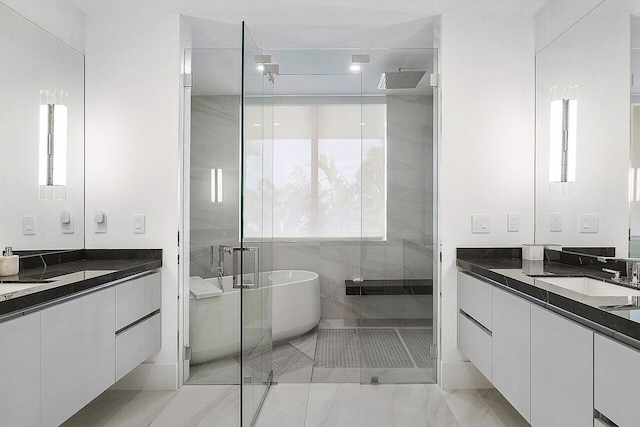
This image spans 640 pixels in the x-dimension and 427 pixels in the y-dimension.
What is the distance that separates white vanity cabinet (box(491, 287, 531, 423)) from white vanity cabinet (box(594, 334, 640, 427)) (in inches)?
20.7

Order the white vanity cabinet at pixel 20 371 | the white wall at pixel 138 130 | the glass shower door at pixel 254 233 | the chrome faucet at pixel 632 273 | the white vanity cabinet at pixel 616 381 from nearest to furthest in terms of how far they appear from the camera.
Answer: the white vanity cabinet at pixel 616 381, the white vanity cabinet at pixel 20 371, the chrome faucet at pixel 632 273, the glass shower door at pixel 254 233, the white wall at pixel 138 130

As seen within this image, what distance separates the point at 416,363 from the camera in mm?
3117

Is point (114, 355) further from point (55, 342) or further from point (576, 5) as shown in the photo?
point (576, 5)

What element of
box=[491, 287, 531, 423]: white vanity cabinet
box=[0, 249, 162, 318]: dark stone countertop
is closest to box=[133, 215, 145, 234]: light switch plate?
box=[0, 249, 162, 318]: dark stone countertop

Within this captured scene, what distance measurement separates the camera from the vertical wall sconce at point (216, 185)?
2428 millimetres

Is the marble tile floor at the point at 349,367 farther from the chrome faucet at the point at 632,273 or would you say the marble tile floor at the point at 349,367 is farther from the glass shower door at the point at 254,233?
the chrome faucet at the point at 632,273

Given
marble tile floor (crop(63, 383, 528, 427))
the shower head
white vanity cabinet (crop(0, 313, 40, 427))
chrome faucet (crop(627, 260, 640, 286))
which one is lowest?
marble tile floor (crop(63, 383, 528, 427))

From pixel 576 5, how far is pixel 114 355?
10.6ft

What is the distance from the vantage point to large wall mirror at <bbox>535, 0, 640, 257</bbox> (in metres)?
2.22

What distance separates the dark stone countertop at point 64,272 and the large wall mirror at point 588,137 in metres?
2.57

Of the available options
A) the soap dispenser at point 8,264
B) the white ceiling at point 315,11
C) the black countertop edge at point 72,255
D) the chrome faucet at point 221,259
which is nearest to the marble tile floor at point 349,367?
the chrome faucet at point 221,259

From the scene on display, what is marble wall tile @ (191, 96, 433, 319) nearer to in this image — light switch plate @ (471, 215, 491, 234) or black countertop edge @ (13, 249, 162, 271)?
light switch plate @ (471, 215, 491, 234)

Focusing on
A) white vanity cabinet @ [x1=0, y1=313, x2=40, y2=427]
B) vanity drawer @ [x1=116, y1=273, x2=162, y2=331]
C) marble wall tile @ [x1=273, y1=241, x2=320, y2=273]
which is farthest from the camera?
marble wall tile @ [x1=273, y1=241, x2=320, y2=273]

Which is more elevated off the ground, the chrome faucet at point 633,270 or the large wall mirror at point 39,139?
the large wall mirror at point 39,139
